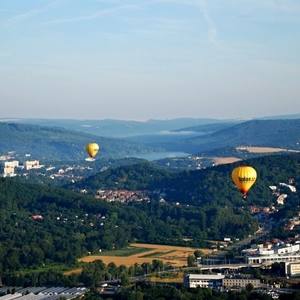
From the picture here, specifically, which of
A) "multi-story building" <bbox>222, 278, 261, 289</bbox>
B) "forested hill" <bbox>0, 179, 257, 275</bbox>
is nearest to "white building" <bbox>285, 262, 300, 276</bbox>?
"multi-story building" <bbox>222, 278, 261, 289</bbox>

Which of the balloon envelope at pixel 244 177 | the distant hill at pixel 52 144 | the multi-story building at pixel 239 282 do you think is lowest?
the multi-story building at pixel 239 282

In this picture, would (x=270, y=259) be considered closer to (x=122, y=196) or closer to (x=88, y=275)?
(x=88, y=275)

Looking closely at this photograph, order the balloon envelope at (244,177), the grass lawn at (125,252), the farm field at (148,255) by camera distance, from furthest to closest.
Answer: the grass lawn at (125,252) < the farm field at (148,255) < the balloon envelope at (244,177)

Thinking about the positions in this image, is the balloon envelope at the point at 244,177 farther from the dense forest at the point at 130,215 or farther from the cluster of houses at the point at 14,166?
the cluster of houses at the point at 14,166

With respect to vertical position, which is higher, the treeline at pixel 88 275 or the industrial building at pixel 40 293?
the treeline at pixel 88 275

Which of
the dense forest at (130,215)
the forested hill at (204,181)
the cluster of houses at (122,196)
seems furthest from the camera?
the cluster of houses at (122,196)

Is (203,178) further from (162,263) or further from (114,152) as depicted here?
(114,152)

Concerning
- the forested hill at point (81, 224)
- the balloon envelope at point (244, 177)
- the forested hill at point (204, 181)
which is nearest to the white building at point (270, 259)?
the balloon envelope at point (244, 177)
